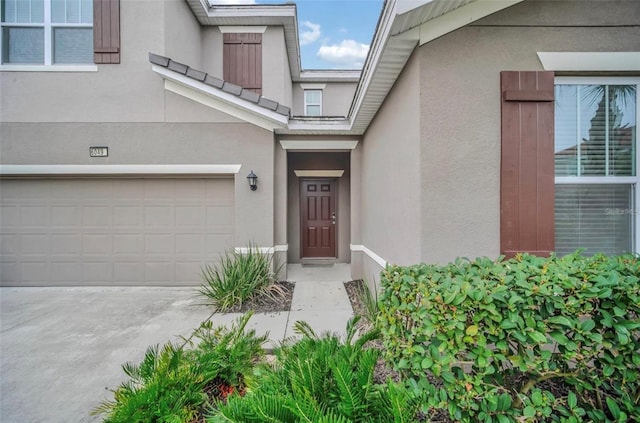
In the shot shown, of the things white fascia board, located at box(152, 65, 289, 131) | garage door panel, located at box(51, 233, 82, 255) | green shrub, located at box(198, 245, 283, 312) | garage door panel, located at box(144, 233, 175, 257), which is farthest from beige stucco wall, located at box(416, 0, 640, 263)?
garage door panel, located at box(51, 233, 82, 255)

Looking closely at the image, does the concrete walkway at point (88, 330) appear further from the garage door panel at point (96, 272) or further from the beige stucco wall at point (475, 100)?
the beige stucco wall at point (475, 100)

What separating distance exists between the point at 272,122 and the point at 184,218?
264 centimetres

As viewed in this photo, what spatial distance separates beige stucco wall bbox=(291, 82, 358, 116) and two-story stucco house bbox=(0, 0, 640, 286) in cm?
5

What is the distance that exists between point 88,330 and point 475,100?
5.54 m

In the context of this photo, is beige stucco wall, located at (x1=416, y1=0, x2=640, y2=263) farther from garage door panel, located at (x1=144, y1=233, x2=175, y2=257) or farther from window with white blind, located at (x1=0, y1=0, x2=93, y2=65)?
window with white blind, located at (x1=0, y1=0, x2=93, y2=65)

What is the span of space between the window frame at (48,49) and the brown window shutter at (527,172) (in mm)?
7081

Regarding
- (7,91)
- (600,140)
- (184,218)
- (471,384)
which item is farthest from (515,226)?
(7,91)

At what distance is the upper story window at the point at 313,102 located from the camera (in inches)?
372

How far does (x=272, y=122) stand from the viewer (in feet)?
17.6

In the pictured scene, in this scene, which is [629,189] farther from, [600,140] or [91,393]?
[91,393]

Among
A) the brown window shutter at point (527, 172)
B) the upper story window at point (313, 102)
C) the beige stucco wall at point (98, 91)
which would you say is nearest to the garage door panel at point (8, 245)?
the beige stucco wall at point (98, 91)

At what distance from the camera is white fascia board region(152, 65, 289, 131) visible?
204 inches

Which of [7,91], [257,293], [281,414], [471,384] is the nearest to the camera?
[281,414]

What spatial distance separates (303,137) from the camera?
5902 mm
